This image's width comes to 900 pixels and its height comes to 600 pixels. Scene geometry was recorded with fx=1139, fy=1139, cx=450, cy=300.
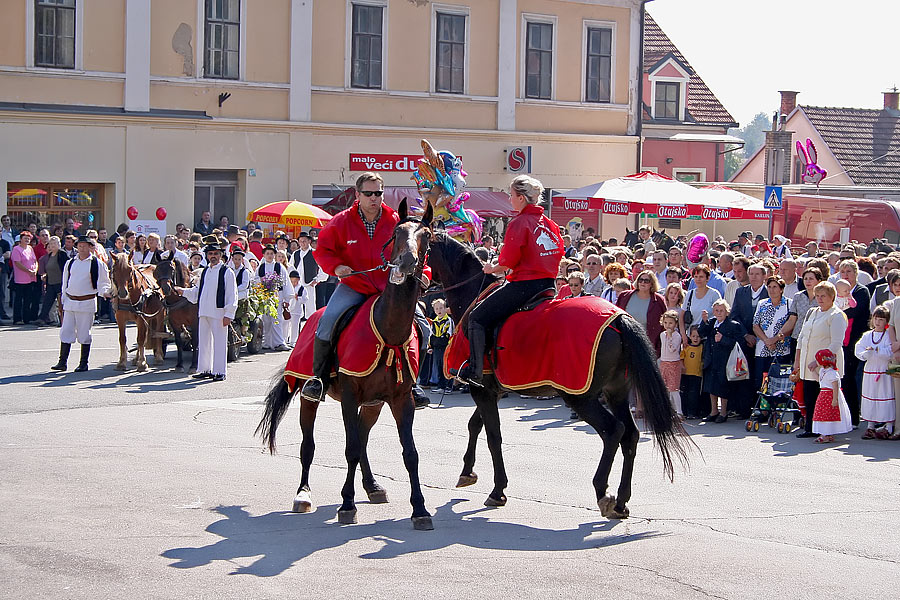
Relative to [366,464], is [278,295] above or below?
above

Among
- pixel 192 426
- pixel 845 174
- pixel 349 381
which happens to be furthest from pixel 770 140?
pixel 349 381

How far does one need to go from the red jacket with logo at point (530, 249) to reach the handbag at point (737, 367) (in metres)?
5.00

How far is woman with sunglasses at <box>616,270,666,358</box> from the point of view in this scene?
1423 cm

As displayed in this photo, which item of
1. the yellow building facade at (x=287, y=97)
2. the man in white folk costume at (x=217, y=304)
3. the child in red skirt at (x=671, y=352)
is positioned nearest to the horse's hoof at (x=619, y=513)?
the child in red skirt at (x=671, y=352)

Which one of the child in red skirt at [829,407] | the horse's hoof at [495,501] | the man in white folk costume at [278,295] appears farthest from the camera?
the man in white folk costume at [278,295]

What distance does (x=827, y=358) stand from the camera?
12.6 metres

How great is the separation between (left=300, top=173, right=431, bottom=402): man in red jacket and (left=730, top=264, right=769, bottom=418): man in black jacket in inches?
236

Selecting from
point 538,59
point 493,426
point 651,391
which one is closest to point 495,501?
point 493,426

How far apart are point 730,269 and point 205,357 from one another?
7848 millimetres

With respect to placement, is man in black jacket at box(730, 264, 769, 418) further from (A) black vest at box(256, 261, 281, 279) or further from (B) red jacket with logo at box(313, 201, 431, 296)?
(A) black vest at box(256, 261, 281, 279)

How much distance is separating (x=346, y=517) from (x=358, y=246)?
2.15 m

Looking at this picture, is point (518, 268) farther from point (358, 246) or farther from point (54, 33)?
point (54, 33)

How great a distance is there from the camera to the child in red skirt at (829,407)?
12.4m

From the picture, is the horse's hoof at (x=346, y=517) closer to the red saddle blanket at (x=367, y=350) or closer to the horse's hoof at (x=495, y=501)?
the red saddle blanket at (x=367, y=350)
